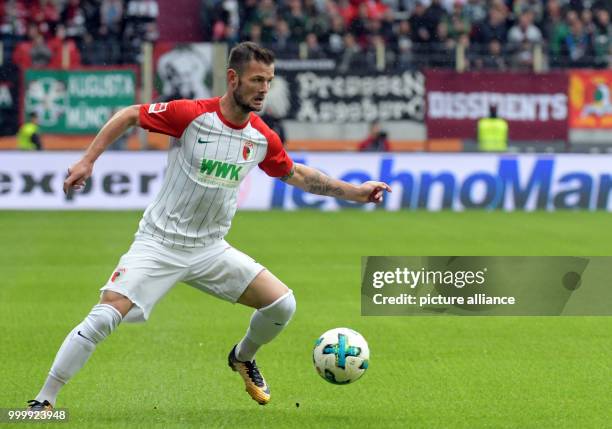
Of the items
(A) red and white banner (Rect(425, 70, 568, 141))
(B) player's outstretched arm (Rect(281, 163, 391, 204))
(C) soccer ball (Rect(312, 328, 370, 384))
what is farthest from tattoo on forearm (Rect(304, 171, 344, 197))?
(A) red and white banner (Rect(425, 70, 568, 141))

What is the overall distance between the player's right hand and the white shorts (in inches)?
26.2

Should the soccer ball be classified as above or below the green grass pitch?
above

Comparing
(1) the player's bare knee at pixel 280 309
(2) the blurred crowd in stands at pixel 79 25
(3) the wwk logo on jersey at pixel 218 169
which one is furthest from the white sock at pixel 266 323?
(2) the blurred crowd in stands at pixel 79 25

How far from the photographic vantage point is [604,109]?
28.3 meters

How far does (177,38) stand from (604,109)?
10310mm

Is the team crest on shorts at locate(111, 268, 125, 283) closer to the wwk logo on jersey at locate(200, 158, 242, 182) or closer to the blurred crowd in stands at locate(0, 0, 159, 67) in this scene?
the wwk logo on jersey at locate(200, 158, 242, 182)

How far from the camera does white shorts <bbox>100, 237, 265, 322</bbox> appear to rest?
23.8 ft

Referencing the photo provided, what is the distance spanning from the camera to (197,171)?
7.45m

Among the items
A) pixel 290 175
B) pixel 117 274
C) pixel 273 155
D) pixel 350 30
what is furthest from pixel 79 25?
pixel 117 274

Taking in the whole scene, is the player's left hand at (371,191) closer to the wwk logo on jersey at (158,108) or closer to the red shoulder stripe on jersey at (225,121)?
the red shoulder stripe on jersey at (225,121)

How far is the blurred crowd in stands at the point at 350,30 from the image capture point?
27.9 metres

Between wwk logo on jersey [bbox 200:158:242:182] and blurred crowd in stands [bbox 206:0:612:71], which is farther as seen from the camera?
blurred crowd in stands [bbox 206:0:612:71]

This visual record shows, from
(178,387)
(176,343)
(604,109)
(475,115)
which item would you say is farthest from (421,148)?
(178,387)

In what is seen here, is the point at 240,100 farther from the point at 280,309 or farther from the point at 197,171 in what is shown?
the point at 280,309
